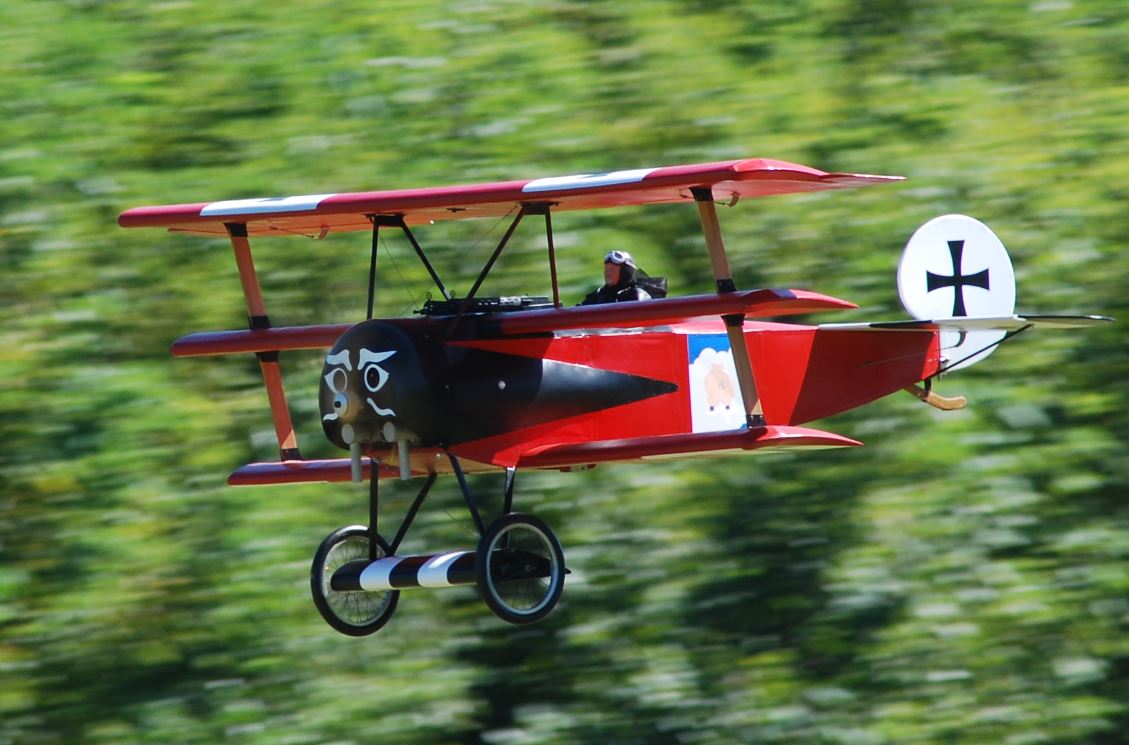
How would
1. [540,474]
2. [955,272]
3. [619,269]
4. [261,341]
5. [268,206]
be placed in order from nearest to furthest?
[268,206], [619,269], [261,341], [955,272], [540,474]

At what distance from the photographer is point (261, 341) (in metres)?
10.5

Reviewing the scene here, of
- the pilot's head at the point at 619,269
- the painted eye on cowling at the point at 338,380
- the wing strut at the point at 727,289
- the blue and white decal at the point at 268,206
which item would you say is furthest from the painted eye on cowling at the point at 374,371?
the wing strut at the point at 727,289

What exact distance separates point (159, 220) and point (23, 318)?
3.86 m

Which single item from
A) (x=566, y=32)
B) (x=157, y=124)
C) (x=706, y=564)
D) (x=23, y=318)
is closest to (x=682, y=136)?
(x=566, y=32)

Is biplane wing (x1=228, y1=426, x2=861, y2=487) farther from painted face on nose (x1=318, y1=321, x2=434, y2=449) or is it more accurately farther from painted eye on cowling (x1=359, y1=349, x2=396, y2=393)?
painted eye on cowling (x1=359, y1=349, x2=396, y2=393)

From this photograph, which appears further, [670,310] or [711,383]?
[711,383]

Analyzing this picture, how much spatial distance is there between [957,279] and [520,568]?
4.06 m

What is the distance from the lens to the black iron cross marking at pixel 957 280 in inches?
465

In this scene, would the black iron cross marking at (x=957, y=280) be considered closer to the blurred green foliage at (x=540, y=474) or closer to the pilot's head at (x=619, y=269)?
the blurred green foliage at (x=540, y=474)

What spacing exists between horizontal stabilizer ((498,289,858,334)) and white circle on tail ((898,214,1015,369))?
284 centimetres

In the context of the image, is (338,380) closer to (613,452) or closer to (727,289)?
(613,452)

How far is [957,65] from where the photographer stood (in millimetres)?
15258

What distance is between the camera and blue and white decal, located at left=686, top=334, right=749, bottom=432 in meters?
10.3

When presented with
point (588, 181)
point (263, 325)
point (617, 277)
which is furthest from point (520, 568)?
point (263, 325)
